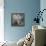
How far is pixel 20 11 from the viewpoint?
18.6 ft

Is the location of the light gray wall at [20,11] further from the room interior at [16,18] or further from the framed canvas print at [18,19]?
the framed canvas print at [18,19]

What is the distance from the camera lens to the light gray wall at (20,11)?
5668 mm

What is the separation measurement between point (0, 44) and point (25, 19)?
7.44 feet

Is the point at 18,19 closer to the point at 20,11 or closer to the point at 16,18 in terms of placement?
the point at 16,18

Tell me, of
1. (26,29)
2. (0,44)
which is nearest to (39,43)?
(0,44)

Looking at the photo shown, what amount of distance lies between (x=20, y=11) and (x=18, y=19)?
0.35 meters

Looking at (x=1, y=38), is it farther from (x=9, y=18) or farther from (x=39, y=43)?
(x=39, y=43)

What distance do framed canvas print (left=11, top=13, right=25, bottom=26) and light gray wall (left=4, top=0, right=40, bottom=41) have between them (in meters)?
0.13

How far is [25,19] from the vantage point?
5750 millimetres

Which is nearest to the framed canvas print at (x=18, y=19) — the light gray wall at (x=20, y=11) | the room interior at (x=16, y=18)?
the room interior at (x=16, y=18)

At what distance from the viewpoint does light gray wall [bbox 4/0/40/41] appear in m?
5.67

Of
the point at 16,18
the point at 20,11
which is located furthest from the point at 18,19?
the point at 20,11

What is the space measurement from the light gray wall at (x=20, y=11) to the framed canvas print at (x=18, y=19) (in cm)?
13

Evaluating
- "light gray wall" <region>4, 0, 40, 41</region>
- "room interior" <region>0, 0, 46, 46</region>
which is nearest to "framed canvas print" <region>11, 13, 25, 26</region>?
"room interior" <region>0, 0, 46, 46</region>
